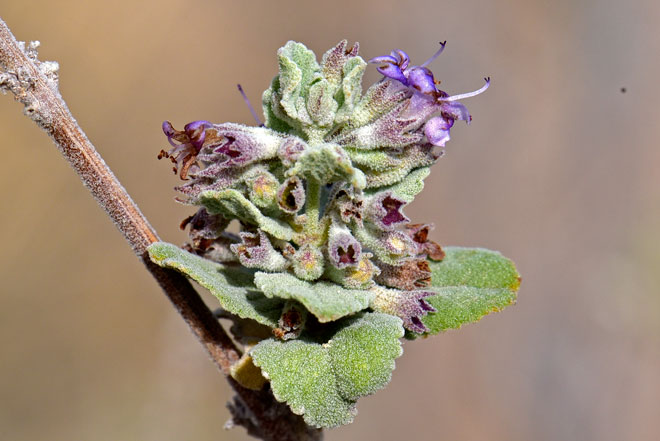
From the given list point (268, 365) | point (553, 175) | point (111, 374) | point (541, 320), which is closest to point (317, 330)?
point (268, 365)

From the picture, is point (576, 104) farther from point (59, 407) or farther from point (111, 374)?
point (59, 407)

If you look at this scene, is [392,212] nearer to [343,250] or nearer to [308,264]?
[343,250]

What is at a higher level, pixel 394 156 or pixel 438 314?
pixel 394 156

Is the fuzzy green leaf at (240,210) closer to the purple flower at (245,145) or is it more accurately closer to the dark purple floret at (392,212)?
the purple flower at (245,145)

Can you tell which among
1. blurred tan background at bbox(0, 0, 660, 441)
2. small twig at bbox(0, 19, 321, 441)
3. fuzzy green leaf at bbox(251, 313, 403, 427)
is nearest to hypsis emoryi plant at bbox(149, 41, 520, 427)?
fuzzy green leaf at bbox(251, 313, 403, 427)

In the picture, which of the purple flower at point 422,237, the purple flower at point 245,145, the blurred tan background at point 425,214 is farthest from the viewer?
the blurred tan background at point 425,214

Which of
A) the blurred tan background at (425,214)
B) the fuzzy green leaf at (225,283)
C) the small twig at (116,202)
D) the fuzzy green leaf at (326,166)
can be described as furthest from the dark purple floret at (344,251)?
the blurred tan background at (425,214)

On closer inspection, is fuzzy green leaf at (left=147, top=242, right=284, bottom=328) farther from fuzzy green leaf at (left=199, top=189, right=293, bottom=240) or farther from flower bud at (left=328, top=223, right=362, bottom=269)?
flower bud at (left=328, top=223, right=362, bottom=269)
